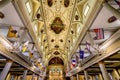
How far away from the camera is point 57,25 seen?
20.0 m

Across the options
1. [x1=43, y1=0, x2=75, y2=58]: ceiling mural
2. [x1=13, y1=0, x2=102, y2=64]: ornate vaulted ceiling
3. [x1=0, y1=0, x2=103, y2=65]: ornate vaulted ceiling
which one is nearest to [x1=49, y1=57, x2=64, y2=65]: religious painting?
[x1=13, y1=0, x2=102, y2=64]: ornate vaulted ceiling

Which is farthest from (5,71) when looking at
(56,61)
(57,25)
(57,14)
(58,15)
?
(56,61)

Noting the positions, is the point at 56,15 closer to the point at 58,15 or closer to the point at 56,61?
the point at 58,15

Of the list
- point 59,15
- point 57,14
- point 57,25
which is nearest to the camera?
point 57,14

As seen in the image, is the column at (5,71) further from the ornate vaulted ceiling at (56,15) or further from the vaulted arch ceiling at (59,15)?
the vaulted arch ceiling at (59,15)

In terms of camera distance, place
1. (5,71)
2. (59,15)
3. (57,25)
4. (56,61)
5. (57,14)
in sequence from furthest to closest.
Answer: (56,61)
(57,25)
(59,15)
(57,14)
(5,71)

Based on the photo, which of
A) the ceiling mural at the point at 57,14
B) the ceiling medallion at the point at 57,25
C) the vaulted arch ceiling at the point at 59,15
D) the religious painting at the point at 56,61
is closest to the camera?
the vaulted arch ceiling at the point at 59,15

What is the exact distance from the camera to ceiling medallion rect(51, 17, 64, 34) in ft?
61.7

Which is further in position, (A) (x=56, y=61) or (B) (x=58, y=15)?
(A) (x=56, y=61)

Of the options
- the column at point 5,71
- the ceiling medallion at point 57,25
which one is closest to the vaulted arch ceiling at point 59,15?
the ceiling medallion at point 57,25

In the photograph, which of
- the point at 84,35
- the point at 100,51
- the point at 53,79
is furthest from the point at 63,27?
the point at 53,79

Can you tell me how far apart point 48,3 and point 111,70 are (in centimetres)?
1496

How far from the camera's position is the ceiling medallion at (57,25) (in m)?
18.8

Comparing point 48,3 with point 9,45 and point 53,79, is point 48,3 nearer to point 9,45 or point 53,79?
point 9,45
